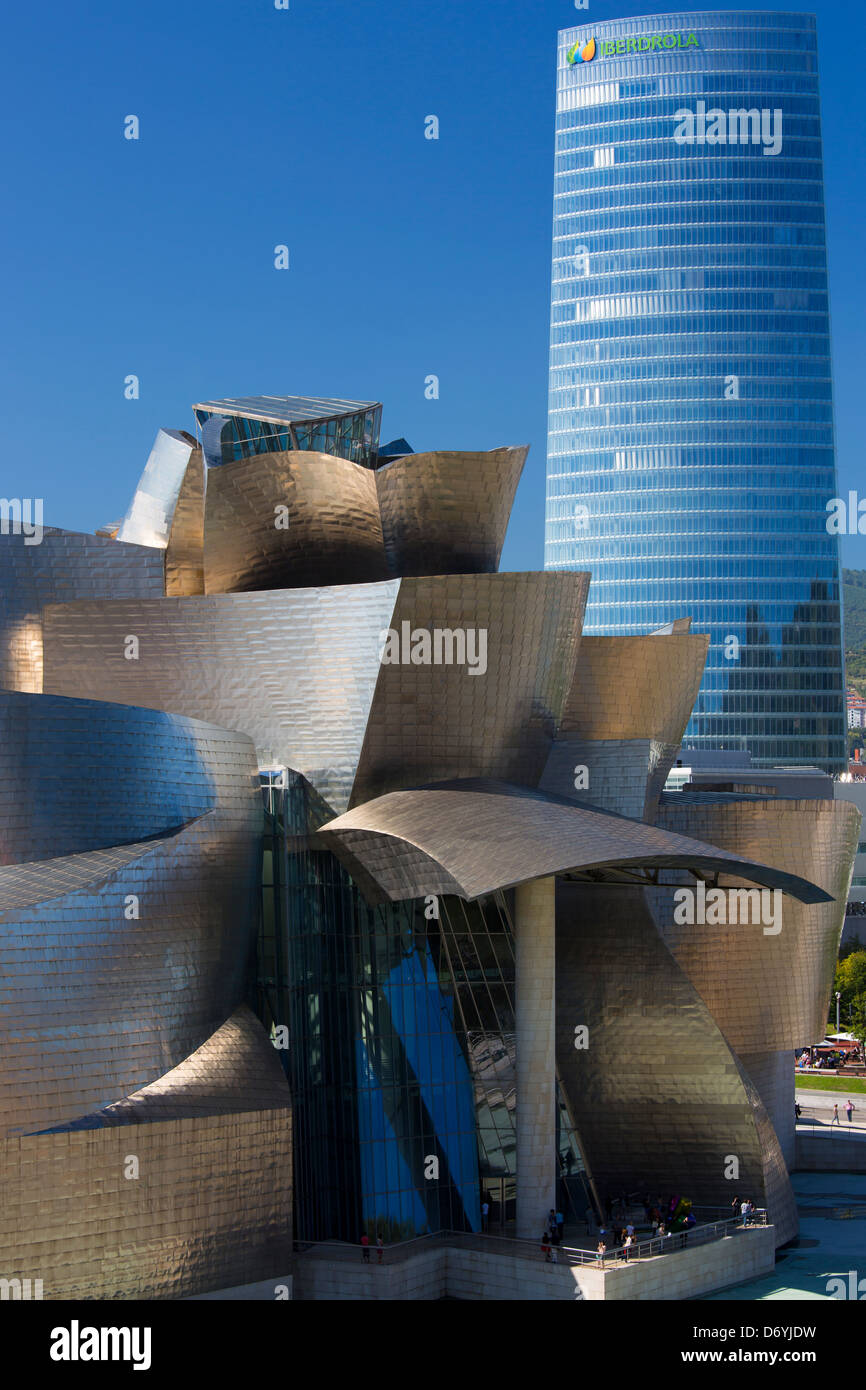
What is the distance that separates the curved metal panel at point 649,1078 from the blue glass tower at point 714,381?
9434 centimetres

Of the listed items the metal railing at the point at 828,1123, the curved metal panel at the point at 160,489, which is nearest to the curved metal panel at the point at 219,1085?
the curved metal panel at the point at 160,489

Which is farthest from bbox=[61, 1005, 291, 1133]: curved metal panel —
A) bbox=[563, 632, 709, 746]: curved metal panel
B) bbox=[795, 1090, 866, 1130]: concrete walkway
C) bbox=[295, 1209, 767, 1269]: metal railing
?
bbox=[795, 1090, 866, 1130]: concrete walkway

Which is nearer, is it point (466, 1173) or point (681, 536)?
point (466, 1173)

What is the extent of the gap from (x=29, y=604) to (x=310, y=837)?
8447 millimetres

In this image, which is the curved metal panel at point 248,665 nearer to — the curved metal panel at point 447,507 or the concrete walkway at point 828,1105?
the curved metal panel at point 447,507

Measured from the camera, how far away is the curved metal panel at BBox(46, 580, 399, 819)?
34.9 m

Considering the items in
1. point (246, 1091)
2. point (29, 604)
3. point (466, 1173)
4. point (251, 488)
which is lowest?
point (466, 1173)

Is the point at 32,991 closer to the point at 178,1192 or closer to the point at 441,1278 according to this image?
the point at 178,1192

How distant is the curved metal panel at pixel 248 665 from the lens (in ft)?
115

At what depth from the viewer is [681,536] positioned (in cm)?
13200

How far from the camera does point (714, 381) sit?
130875 mm

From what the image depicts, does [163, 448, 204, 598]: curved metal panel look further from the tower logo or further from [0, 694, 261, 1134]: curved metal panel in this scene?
the tower logo

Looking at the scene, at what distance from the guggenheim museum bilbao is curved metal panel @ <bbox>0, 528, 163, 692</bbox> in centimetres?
7
